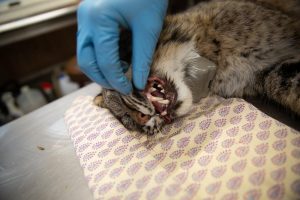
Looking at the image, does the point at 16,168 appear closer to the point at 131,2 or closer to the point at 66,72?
the point at 131,2

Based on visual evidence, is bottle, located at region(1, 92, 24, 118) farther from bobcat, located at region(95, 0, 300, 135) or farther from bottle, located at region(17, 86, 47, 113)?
bobcat, located at region(95, 0, 300, 135)

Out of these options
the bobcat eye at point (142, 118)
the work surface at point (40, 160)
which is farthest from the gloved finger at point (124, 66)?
the work surface at point (40, 160)

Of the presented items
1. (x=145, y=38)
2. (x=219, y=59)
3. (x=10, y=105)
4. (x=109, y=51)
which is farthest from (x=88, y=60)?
(x=10, y=105)

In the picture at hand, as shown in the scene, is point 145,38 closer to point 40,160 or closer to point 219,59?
point 219,59

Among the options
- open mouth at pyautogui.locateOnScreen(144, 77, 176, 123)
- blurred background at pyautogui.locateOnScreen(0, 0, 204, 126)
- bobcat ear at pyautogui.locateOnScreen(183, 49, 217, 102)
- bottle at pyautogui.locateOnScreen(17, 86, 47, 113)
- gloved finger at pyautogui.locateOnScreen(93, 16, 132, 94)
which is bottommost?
bottle at pyautogui.locateOnScreen(17, 86, 47, 113)

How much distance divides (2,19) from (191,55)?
1.55 m

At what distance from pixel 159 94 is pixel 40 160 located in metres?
0.60

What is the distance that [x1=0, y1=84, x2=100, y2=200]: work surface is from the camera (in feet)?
3.32

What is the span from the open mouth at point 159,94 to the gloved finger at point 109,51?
112 millimetres

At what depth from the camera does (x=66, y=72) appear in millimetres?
2418

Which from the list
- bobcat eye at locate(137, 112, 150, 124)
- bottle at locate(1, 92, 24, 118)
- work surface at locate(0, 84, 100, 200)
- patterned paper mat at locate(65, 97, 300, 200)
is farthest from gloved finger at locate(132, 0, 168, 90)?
bottle at locate(1, 92, 24, 118)

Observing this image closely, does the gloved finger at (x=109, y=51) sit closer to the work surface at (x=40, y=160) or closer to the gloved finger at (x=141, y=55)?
the gloved finger at (x=141, y=55)

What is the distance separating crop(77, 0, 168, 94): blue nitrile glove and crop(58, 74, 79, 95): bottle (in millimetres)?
1426

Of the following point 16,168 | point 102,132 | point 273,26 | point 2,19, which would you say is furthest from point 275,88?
point 2,19
